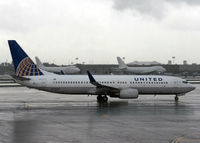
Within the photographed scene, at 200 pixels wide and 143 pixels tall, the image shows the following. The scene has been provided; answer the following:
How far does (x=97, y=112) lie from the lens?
25.4 meters

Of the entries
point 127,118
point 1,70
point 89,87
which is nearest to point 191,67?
point 1,70

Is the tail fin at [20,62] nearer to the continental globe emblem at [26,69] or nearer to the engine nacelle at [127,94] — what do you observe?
the continental globe emblem at [26,69]

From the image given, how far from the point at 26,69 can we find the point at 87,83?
6932 mm

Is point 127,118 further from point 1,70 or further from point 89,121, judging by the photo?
point 1,70

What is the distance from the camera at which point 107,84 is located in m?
34.7

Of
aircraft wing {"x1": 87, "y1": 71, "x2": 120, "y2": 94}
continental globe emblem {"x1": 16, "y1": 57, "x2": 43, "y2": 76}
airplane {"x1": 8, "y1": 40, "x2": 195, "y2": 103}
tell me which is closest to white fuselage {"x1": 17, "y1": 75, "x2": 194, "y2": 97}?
airplane {"x1": 8, "y1": 40, "x2": 195, "y2": 103}

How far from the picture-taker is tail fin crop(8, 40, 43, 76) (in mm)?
34219

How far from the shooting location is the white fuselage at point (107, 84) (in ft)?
111

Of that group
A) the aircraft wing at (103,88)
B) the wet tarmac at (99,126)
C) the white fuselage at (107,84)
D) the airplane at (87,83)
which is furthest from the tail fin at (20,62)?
the wet tarmac at (99,126)

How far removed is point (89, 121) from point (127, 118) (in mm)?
3093

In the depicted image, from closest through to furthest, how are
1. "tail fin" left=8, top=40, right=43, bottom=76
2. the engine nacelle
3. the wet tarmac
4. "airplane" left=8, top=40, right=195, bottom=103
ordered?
1. the wet tarmac
2. the engine nacelle
3. "airplane" left=8, top=40, right=195, bottom=103
4. "tail fin" left=8, top=40, right=43, bottom=76

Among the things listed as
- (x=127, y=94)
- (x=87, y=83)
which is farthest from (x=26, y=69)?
(x=127, y=94)

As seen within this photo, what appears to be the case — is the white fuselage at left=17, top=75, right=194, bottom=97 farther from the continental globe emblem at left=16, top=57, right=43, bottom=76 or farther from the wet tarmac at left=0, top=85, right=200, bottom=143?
the wet tarmac at left=0, top=85, right=200, bottom=143

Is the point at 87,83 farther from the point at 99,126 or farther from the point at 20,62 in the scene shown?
the point at 99,126
